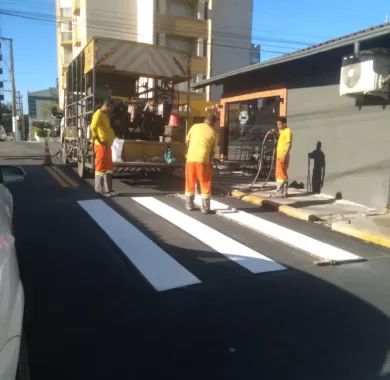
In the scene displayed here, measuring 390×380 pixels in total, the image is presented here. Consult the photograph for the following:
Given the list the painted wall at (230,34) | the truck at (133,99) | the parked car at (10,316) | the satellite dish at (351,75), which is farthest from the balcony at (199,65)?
the parked car at (10,316)

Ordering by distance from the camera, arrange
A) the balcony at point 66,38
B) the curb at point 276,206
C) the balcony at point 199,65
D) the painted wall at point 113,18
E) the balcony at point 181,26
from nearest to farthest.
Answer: the curb at point 276,206 → the balcony at point 181,26 → the balcony at point 199,65 → the painted wall at point 113,18 → the balcony at point 66,38

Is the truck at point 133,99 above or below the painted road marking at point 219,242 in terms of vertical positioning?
above

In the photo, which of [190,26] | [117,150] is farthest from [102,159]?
[190,26]

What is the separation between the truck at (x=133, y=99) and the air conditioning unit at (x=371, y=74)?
4.28m

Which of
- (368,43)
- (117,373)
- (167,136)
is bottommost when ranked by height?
(117,373)

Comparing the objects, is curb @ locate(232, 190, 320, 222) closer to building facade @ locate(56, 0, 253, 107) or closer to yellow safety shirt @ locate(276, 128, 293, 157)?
yellow safety shirt @ locate(276, 128, 293, 157)

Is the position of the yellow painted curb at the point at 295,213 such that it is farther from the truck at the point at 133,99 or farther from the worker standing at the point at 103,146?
the worker standing at the point at 103,146

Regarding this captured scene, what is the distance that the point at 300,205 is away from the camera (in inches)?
381

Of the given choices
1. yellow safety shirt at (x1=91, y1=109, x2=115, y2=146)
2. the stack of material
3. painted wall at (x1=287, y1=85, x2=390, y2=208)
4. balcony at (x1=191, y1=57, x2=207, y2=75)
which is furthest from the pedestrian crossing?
balcony at (x1=191, y1=57, x2=207, y2=75)

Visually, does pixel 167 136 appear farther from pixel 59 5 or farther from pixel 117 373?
pixel 59 5

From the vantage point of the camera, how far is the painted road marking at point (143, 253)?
5.04 meters

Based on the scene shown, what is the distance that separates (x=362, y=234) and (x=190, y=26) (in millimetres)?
33084

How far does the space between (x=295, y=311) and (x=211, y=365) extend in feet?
4.17

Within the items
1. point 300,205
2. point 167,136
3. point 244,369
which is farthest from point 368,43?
point 244,369
